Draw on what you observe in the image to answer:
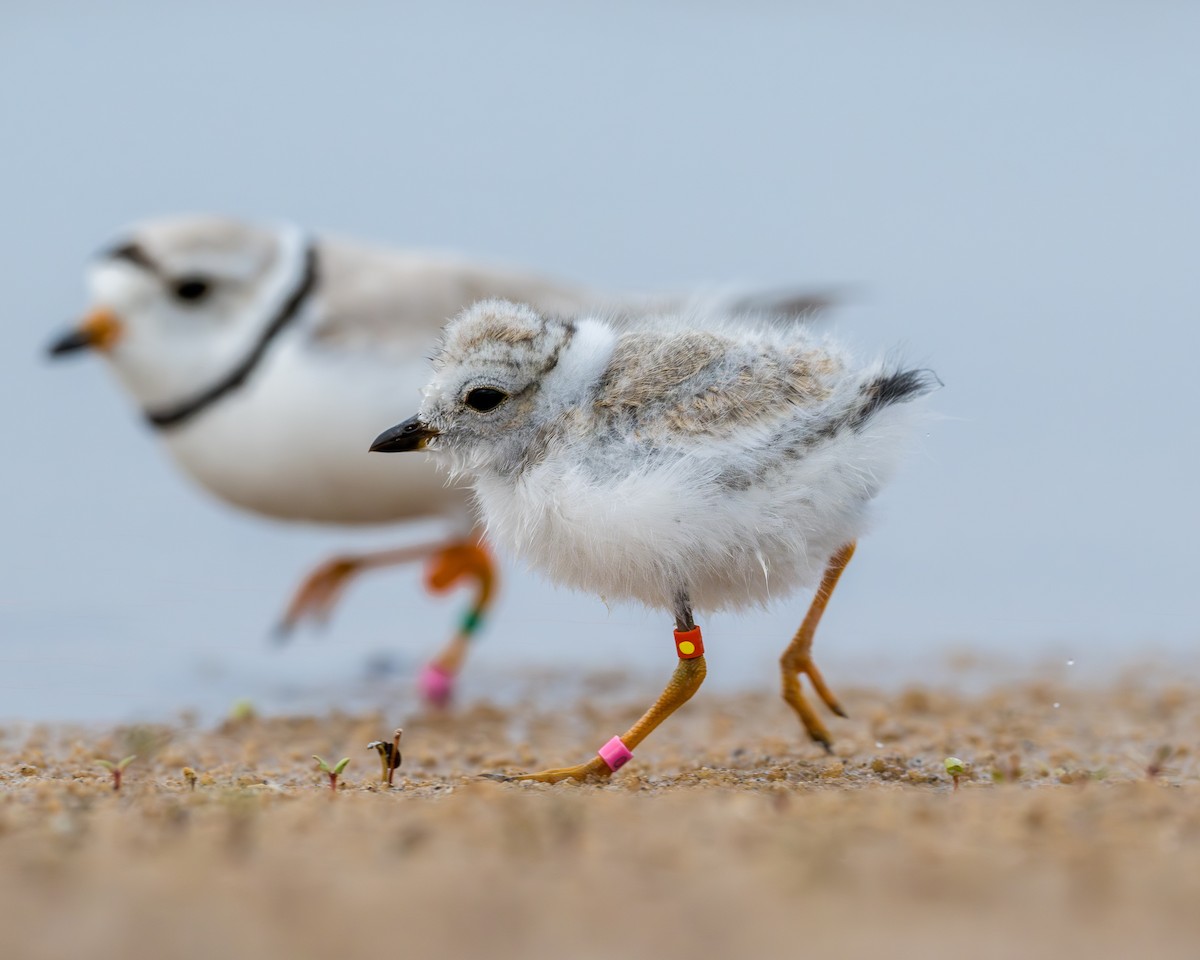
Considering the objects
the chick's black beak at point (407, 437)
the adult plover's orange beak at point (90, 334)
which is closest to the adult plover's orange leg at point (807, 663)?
the chick's black beak at point (407, 437)

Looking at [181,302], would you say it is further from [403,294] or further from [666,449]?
[666,449]

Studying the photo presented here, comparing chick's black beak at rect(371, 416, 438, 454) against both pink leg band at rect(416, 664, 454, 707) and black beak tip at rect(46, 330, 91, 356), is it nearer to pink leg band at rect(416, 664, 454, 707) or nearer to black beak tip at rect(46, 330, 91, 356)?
pink leg band at rect(416, 664, 454, 707)

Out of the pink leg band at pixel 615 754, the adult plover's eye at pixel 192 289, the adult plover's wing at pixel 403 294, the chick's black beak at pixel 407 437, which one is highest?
the adult plover's wing at pixel 403 294

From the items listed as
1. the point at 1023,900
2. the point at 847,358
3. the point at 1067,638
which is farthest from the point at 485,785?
the point at 1067,638

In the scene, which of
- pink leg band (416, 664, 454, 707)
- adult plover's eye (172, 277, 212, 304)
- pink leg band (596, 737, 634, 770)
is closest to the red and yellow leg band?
pink leg band (596, 737, 634, 770)

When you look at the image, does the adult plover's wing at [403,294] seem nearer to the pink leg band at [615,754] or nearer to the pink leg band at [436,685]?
the pink leg band at [436,685]

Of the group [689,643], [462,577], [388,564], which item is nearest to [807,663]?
[689,643]
